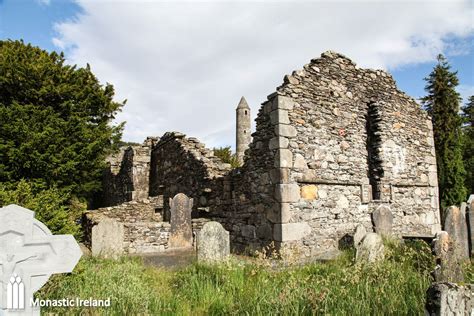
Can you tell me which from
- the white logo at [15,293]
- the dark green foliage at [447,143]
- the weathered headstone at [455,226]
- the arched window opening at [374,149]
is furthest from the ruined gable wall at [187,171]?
the dark green foliage at [447,143]

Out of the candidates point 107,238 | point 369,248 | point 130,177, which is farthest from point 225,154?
point 369,248

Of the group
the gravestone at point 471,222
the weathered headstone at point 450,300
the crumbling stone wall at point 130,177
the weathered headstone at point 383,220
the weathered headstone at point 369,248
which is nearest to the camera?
the weathered headstone at point 450,300

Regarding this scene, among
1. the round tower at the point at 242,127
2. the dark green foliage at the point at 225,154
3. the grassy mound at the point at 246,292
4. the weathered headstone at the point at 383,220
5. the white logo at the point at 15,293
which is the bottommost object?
the grassy mound at the point at 246,292

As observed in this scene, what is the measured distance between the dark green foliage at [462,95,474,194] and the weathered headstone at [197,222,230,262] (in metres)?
21.5

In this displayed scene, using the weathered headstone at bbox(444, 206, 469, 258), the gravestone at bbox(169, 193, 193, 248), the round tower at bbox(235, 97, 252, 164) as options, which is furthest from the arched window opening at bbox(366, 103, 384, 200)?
the round tower at bbox(235, 97, 252, 164)

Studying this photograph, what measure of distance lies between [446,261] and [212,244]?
12.9 feet

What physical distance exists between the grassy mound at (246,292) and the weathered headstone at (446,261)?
0.18 m

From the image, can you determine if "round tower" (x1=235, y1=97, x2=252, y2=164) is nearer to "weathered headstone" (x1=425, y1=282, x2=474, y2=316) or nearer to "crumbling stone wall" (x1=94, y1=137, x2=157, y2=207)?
"crumbling stone wall" (x1=94, y1=137, x2=157, y2=207)

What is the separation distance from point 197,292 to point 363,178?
654cm

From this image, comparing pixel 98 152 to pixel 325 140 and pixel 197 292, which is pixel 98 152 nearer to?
pixel 325 140

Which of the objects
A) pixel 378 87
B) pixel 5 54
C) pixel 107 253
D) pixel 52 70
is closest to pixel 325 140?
pixel 378 87

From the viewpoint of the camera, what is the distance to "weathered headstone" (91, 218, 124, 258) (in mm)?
7801

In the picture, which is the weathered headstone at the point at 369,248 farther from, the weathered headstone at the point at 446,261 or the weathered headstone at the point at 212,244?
the weathered headstone at the point at 212,244

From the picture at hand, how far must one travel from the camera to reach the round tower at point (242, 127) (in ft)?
108
